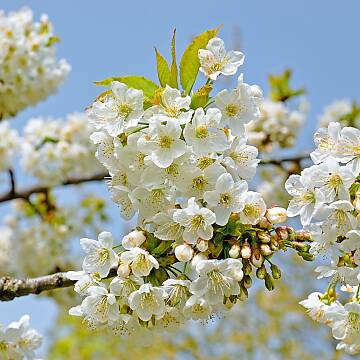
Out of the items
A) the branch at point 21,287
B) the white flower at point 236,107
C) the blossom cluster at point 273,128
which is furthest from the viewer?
the blossom cluster at point 273,128

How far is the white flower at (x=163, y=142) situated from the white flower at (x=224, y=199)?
13 centimetres

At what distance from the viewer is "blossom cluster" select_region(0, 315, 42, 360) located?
7.60 feet

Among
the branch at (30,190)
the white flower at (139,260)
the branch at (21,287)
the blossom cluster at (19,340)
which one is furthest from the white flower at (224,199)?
the branch at (30,190)

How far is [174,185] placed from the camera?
1669mm

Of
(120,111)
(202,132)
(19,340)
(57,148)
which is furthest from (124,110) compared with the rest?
(57,148)

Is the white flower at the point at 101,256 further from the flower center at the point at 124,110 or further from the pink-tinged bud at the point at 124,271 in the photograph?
the flower center at the point at 124,110

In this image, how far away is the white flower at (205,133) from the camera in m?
1.64

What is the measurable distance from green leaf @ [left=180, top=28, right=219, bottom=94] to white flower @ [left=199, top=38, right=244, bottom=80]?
3 cm

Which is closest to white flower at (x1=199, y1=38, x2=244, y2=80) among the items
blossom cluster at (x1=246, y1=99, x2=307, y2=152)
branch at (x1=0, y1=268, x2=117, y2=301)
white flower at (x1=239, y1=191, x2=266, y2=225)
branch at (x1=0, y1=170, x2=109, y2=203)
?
white flower at (x1=239, y1=191, x2=266, y2=225)

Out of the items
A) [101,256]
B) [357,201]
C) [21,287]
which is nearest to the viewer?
[357,201]

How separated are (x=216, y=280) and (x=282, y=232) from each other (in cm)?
22

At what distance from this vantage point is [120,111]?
173 centimetres

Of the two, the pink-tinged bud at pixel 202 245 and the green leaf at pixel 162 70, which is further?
the green leaf at pixel 162 70

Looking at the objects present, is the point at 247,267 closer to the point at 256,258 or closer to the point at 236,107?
the point at 256,258
